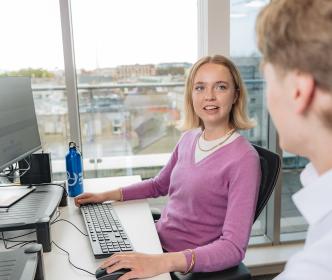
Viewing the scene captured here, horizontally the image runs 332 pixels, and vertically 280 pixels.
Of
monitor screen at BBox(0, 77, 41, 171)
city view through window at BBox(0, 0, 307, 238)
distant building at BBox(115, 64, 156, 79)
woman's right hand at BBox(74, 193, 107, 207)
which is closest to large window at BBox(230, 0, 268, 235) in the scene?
city view through window at BBox(0, 0, 307, 238)

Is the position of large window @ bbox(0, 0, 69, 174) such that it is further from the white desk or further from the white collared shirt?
the white collared shirt

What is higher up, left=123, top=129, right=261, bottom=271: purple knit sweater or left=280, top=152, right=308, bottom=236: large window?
left=123, top=129, right=261, bottom=271: purple knit sweater

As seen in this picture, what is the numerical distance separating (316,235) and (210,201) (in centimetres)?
75

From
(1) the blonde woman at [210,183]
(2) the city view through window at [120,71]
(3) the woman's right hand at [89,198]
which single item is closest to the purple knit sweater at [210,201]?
(1) the blonde woman at [210,183]

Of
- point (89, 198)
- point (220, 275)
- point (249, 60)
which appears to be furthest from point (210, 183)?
point (249, 60)

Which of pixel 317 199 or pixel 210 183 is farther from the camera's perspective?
pixel 210 183

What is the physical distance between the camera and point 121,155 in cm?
A: 248

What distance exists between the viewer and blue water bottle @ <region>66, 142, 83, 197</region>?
1.71 m

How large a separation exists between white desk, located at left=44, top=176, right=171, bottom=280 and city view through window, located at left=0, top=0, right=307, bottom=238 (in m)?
0.73

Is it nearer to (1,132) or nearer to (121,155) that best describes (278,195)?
(121,155)

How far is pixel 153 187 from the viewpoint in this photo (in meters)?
1.74

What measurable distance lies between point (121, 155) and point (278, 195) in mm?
1097

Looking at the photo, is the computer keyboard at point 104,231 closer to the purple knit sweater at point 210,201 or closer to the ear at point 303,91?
the purple knit sweater at point 210,201

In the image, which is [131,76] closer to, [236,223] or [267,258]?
[236,223]
